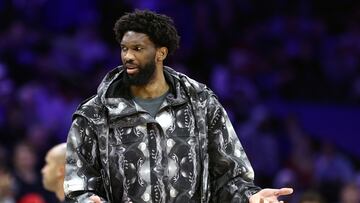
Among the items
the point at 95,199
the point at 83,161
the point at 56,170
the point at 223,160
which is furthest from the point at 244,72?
the point at 95,199

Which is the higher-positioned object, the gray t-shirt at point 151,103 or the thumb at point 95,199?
the gray t-shirt at point 151,103

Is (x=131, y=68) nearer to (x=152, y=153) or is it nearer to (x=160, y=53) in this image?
(x=160, y=53)

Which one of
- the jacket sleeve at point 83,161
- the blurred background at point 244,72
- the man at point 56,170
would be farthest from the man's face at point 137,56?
the blurred background at point 244,72

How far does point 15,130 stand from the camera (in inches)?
406

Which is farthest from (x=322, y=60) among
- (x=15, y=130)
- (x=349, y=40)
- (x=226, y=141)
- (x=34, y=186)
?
(x=226, y=141)

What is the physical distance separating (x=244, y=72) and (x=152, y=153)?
6.14 metres

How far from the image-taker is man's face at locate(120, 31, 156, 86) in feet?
16.8

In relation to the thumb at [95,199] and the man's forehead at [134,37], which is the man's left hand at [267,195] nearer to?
the thumb at [95,199]

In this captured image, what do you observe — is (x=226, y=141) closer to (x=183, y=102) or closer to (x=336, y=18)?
(x=183, y=102)

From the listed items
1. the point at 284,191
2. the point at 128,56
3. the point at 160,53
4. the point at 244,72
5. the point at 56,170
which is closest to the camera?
the point at 284,191

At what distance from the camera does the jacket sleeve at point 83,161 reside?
16.7 ft

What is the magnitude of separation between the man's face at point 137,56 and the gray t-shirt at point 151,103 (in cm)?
12

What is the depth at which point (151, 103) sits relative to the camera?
5254mm

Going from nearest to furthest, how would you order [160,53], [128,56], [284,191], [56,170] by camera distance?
1. [284,191]
2. [128,56]
3. [160,53]
4. [56,170]
